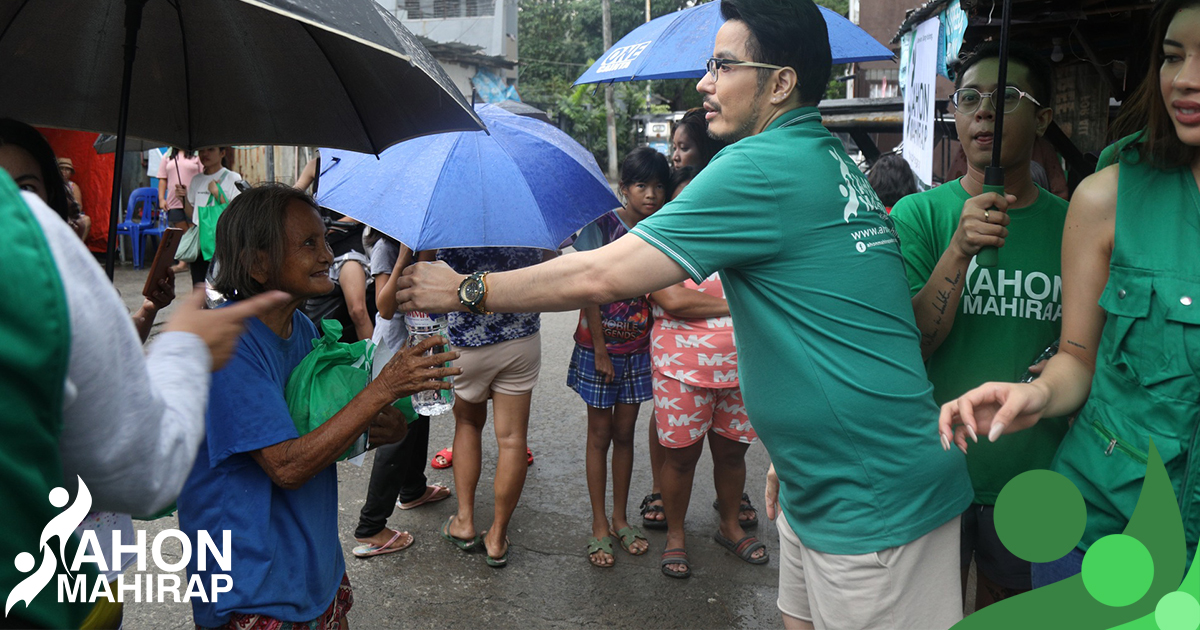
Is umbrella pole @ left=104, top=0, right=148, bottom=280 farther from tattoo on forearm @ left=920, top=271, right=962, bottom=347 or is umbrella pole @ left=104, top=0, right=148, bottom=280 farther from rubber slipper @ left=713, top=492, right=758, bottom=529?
rubber slipper @ left=713, top=492, right=758, bottom=529

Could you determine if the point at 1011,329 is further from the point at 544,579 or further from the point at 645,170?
the point at 544,579

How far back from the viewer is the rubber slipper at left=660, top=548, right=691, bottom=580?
392cm

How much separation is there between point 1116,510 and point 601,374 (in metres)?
2.61

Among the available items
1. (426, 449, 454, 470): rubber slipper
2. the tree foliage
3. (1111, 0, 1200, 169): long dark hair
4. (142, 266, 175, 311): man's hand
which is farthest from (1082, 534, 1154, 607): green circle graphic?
the tree foliage

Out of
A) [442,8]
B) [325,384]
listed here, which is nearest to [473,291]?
[325,384]

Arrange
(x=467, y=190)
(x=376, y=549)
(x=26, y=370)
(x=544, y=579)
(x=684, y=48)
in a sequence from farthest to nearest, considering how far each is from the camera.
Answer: (x=684, y=48)
(x=376, y=549)
(x=544, y=579)
(x=467, y=190)
(x=26, y=370)

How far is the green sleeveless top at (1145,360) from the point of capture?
174 centimetres

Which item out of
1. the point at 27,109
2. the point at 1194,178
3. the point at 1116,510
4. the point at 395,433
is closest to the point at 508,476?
the point at 395,433

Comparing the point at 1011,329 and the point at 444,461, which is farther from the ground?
the point at 1011,329

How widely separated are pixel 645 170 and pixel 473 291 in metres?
2.45

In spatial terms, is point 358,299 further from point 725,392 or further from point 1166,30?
point 1166,30

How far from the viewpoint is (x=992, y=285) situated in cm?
246

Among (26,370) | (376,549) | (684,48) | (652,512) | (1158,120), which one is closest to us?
(26,370)

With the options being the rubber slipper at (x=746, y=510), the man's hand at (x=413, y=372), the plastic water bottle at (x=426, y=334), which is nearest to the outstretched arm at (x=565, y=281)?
the man's hand at (x=413, y=372)
